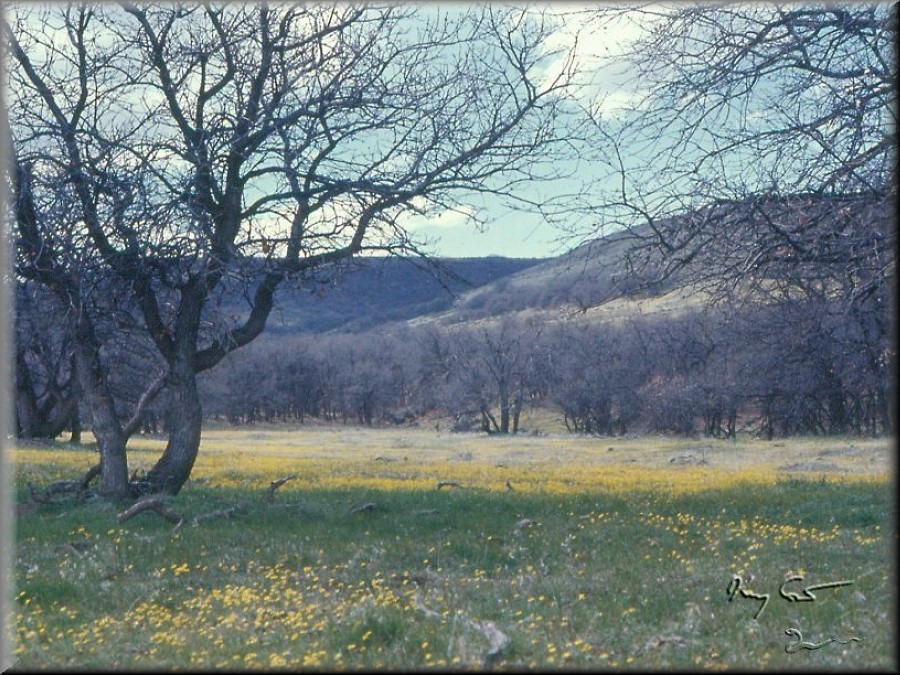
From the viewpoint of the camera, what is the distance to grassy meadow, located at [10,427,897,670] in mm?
6250

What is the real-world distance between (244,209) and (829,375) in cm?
3532

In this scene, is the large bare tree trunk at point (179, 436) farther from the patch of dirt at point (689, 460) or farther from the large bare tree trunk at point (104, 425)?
the patch of dirt at point (689, 460)

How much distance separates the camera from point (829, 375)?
42.3 meters

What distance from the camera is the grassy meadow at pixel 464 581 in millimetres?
6250

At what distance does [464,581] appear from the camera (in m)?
8.20

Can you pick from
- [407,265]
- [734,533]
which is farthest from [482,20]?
[734,533]

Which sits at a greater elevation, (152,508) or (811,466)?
(152,508)

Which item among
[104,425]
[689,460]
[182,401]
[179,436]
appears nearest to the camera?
[104,425]

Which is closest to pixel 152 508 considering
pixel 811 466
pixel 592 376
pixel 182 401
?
pixel 182 401
